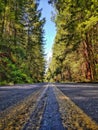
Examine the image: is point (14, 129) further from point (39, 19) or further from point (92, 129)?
point (39, 19)

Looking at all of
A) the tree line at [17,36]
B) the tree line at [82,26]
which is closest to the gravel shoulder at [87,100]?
the tree line at [17,36]

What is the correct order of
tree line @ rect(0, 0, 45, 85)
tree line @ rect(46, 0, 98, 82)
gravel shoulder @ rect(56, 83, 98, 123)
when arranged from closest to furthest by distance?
1. gravel shoulder @ rect(56, 83, 98, 123)
2. tree line @ rect(46, 0, 98, 82)
3. tree line @ rect(0, 0, 45, 85)

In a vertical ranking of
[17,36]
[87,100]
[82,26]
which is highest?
[17,36]

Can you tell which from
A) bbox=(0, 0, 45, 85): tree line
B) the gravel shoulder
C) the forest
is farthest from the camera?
bbox=(0, 0, 45, 85): tree line

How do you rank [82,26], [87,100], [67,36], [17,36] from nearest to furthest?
1. [87,100]
2. [82,26]
3. [67,36]
4. [17,36]

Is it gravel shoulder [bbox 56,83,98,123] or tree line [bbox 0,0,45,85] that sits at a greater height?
tree line [bbox 0,0,45,85]

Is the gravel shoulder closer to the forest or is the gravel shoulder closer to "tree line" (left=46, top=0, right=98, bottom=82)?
the forest

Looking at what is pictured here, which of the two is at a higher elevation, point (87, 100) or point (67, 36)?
point (67, 36)

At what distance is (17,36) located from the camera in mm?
57062

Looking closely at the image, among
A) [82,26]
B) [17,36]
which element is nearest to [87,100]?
[82,26]

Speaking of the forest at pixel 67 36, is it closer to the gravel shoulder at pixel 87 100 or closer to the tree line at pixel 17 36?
the tree line at pixel 17 36

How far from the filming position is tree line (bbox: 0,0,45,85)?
38.1 m

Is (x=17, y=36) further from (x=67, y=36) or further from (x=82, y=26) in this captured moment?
(x=82, y=26)

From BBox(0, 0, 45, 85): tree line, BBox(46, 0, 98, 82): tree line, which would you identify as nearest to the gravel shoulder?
BBox(0, 0, 45, 85): tree line
